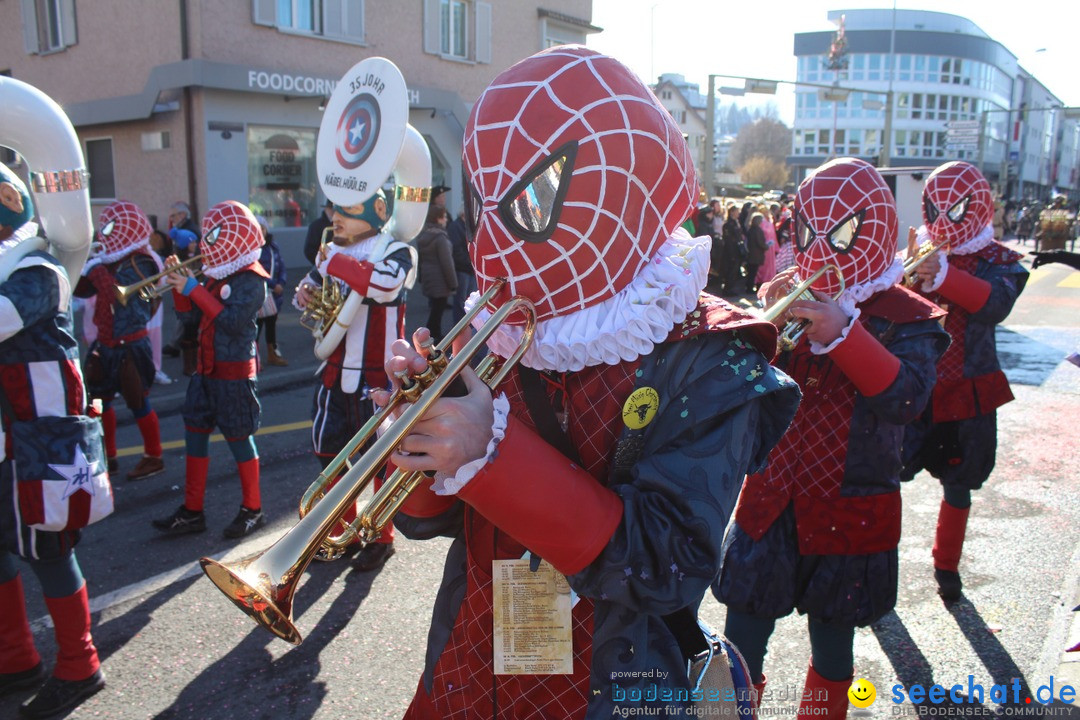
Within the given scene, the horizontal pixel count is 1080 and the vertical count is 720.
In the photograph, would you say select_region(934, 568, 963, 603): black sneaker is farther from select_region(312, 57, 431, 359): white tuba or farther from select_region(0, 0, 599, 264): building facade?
select_region(0, 0, 599, 264): building facade

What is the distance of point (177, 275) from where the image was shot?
523 centimetres

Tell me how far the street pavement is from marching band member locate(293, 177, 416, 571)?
68cm

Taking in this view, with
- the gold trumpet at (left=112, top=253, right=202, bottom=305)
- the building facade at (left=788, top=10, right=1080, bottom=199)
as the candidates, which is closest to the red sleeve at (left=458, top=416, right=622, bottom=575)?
the gold trumpet at (left=112, top=253, right=202, bottom=305)

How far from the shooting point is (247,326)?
15.8 ft

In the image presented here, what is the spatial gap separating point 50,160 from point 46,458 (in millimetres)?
1298

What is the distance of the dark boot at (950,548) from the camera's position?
4.01m

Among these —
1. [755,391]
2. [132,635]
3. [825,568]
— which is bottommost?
[132,635]

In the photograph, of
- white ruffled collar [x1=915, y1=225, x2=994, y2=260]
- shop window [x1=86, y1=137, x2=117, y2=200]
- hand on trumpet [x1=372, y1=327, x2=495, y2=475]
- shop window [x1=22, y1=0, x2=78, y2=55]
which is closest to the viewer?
hand on trumpet [x1=372, y1=327, x2=495, y2=475]

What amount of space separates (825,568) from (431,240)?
766cm

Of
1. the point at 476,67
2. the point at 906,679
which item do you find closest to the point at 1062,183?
the point at 476,67

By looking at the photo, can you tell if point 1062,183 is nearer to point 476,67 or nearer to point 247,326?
point 476,67

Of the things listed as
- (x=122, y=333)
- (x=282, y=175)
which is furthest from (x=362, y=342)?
(x=282, y=175)

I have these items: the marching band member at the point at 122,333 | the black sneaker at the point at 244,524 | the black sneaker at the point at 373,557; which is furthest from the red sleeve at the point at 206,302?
the black sneaker at the point at 373,557

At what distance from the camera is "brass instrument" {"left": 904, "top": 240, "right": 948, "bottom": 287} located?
12.0 feet
